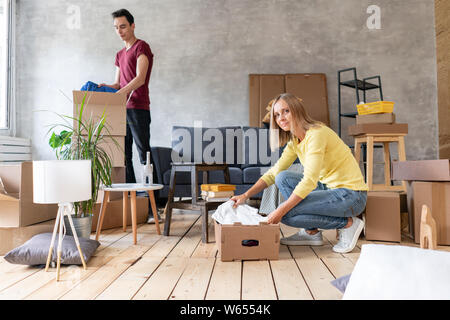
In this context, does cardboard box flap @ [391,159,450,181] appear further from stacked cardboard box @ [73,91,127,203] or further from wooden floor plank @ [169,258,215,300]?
stacked cardboard box @ [73,91,127,203]

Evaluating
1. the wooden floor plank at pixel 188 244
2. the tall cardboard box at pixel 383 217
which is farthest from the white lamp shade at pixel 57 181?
the tall cardboard box at pixel 383 217

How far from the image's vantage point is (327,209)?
6.50ft

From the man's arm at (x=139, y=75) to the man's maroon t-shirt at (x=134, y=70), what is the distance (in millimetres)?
59

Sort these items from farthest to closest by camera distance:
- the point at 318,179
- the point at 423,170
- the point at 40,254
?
the point at 423,170, the point at 318,179, the point at 40,254

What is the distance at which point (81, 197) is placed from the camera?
5.33ft

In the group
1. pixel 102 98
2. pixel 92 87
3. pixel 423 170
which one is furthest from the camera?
pixel 92 87

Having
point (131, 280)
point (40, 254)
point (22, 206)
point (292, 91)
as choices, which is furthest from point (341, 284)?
point (292, 91)

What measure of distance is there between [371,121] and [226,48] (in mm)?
2732

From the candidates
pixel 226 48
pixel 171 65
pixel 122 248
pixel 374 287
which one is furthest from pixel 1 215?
pixel 226 48

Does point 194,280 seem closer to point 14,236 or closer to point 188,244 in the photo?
point 188,244

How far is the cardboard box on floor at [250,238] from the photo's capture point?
1.85m

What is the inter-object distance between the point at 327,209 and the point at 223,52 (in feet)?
11.4

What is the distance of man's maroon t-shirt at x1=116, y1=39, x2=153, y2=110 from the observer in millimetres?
3041

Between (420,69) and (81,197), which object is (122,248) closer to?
(81,197)
